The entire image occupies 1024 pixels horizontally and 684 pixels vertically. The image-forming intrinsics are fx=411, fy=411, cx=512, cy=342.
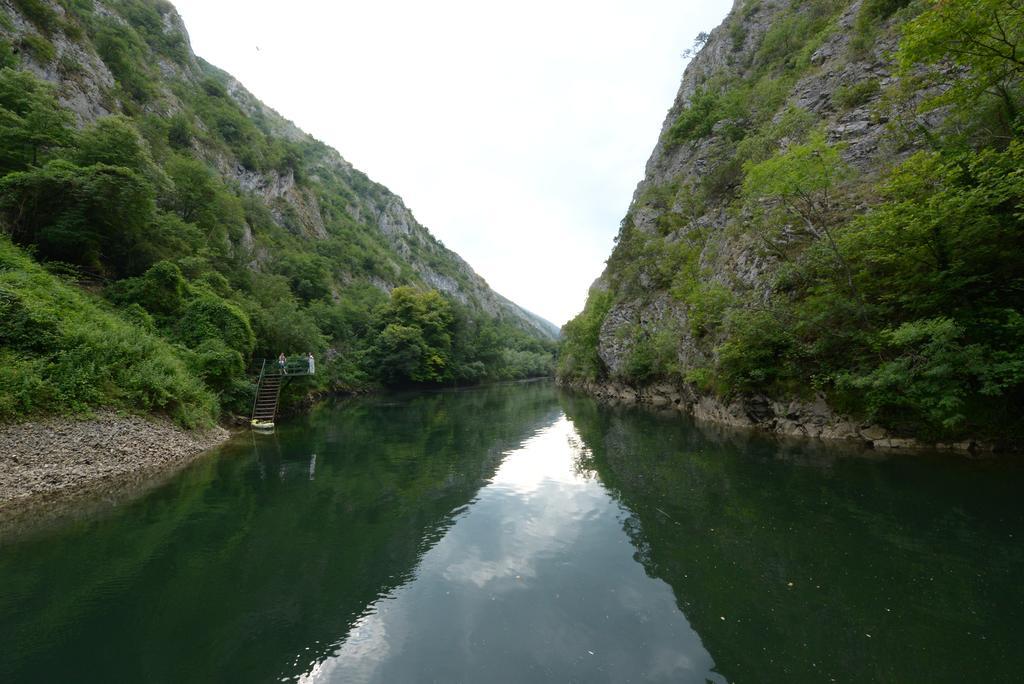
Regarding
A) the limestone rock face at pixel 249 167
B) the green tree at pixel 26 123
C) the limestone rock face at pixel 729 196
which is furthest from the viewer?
the limestone rock face at pixel 249 167

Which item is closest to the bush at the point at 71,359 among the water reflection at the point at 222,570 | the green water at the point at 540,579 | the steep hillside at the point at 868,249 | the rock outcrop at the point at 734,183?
the water reflection at the point at 222,570

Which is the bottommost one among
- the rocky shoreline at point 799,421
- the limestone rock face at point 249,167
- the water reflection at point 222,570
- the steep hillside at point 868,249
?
the water reflection at point 222,570

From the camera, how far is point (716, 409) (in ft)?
72.0

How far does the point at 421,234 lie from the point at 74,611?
135 metres

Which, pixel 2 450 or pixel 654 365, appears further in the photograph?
pixel 654 365

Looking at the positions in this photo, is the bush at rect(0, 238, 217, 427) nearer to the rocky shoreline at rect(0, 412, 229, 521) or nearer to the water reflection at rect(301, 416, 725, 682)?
the rocky shoreline at rect(0, 412, 229, 521)

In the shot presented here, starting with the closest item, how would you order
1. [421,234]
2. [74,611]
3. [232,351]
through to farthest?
[74,611], [232,351], [421,234]

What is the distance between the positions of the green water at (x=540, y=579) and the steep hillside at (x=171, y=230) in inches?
243

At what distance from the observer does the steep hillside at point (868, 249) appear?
10.8m

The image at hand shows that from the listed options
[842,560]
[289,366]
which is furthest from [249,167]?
[842,560]

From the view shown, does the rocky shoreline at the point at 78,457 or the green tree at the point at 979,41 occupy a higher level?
the green tree at the point at 979,41

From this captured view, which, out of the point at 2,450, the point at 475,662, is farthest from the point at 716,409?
the point at 2,450

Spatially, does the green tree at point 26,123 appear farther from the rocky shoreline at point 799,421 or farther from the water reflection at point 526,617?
the rocky shoreline at point 799,421

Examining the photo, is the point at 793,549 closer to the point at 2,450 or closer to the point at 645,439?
the point at 645,439
